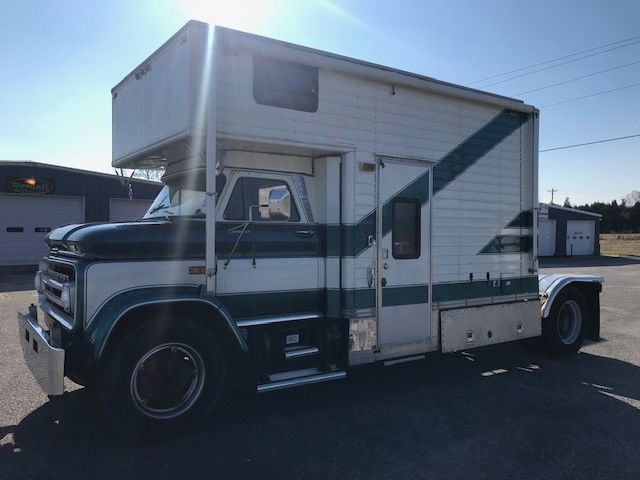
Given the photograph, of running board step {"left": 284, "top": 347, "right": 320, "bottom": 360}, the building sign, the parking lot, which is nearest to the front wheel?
the parking lot

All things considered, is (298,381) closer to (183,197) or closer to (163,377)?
(163,377)

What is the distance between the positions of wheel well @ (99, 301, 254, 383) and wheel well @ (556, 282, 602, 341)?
5400mm

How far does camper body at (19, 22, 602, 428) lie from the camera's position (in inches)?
181

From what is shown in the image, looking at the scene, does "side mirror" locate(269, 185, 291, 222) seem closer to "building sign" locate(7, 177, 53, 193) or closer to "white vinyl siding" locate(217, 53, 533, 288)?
"white vinyl siding" locate(217, 53, 533, 288)

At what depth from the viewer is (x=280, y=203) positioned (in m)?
5.49

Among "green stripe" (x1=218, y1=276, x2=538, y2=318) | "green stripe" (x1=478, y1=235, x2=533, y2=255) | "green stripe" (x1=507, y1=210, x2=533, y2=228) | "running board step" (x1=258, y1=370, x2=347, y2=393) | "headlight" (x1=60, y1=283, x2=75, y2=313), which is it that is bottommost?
"running board step" (x1=258, y1=370, x2=347, y2=393)

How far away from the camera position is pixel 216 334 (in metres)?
Answer: 4.91

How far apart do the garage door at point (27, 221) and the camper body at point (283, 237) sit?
17685 millimetres

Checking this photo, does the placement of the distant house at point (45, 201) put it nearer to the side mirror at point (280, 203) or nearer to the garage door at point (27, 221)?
the garage door at point (27, 221)

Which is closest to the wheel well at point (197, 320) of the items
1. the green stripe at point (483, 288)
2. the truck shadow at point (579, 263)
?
the green stripe at point (483, 288)

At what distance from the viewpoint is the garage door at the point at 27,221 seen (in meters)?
21.4

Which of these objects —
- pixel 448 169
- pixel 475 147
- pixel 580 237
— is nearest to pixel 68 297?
pixel 448 169

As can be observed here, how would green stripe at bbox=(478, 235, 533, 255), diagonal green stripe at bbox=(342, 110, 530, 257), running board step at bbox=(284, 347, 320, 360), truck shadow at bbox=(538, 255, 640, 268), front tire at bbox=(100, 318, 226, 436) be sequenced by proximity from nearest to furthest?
front tire at bbox=(100, 318, 226, 436)
running board step at bbox=(284, 347, 320, 360)
diagonal green stripe at bbox=(342, 110, 530, 257)
green stripe at bbox=(478, 235, 533, 255)
truck shadow at bbox=(538, 255, 640, 268)

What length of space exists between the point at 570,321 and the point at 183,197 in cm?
598
